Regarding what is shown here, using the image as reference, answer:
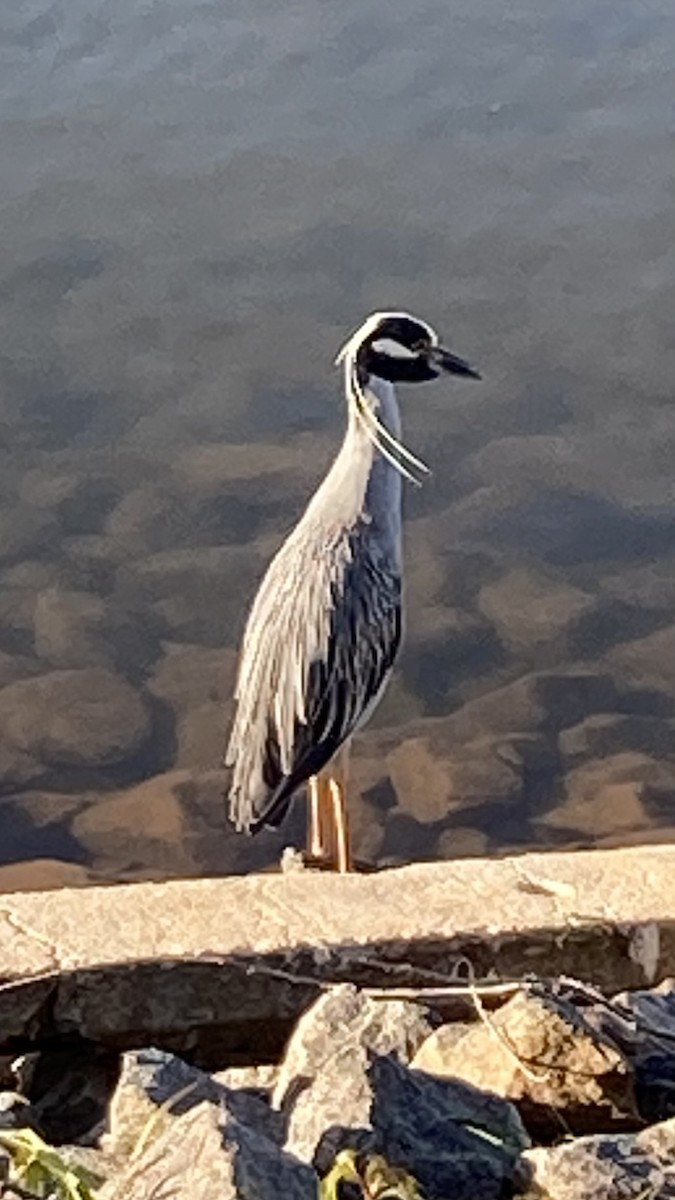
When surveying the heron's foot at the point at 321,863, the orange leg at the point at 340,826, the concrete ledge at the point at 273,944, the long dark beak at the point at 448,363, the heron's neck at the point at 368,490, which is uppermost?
the long dark beak at the point at 448,363

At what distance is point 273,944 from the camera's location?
10.3ft

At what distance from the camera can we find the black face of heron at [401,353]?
201 inches

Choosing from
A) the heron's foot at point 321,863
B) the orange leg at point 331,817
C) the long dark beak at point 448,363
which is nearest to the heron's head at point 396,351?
the long dark beak at point 448,363

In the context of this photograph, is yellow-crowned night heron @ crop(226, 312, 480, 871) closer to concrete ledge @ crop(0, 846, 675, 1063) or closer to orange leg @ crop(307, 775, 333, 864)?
orange leg @ crop(307, 775, 333, 864)

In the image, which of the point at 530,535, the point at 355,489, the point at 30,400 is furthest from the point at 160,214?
the point at 355,489

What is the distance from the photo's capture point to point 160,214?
9.20 metres

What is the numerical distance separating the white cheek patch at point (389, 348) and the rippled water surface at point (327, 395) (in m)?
1.64

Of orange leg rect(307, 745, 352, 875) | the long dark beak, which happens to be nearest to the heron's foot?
orange leg rect(307, 745, 352, 875)

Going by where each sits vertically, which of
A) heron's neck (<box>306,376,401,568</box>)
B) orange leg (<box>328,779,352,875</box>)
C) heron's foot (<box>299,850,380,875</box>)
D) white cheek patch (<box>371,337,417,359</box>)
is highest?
white cheek patch (<box>371,337,417,359</box>)

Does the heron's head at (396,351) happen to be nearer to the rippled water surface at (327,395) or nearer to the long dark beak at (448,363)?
the long dark beak at (448,363)

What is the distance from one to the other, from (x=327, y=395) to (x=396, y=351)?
2.88m

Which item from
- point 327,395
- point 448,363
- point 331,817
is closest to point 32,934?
point 331,817

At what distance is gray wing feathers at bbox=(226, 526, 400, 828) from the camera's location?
483 cm

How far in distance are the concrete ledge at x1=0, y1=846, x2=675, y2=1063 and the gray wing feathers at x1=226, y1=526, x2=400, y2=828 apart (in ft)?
4.82
